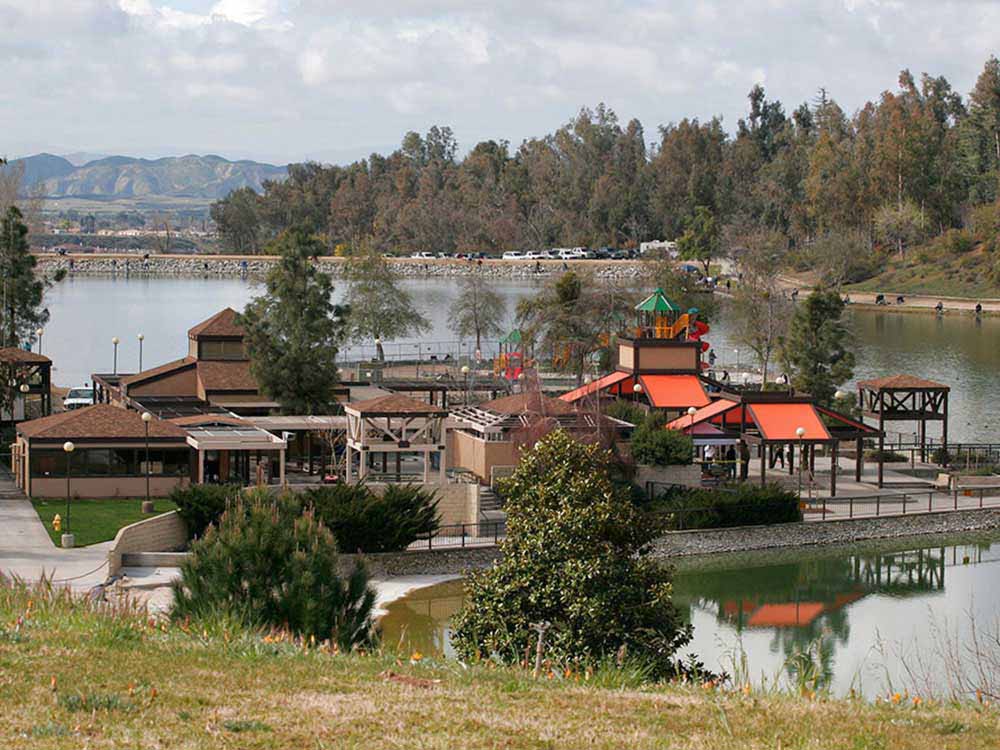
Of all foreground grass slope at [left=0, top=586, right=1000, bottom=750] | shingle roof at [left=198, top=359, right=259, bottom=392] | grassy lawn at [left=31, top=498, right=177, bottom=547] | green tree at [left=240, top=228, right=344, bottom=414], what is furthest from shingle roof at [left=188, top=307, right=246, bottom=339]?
foreground grass slope at [left=0, top=586, right=1000, bottom=750]

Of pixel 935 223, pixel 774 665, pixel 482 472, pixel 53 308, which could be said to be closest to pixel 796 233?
pixel 935 223

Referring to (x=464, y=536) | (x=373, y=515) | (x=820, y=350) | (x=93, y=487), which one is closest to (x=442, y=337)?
(x=820, y=350)

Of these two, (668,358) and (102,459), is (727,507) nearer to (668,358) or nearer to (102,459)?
(668,358)

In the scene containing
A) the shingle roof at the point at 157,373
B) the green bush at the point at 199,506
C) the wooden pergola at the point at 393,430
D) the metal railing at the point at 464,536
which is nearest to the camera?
the green bush at the point at 199,506

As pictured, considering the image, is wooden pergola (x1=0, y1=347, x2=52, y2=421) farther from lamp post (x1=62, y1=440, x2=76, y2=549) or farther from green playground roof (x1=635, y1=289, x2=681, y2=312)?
green playground roof (x1=635, y1=289, x2=681, y2=312)

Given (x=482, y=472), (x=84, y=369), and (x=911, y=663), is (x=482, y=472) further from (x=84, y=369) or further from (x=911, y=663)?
(x=84, y=369)

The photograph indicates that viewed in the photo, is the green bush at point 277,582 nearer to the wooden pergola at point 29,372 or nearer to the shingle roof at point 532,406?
the shingle roof at point 532,406

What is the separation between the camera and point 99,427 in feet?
113

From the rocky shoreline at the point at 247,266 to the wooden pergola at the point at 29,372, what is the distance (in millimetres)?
83537

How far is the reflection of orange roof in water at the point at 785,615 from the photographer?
28969mm

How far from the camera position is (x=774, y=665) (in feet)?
84.2

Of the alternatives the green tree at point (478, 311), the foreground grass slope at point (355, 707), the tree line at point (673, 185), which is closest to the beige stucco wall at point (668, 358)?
the green tree at point (478, 311)

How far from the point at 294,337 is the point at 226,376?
309 cm

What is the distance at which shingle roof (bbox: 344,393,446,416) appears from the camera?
35500 mm
